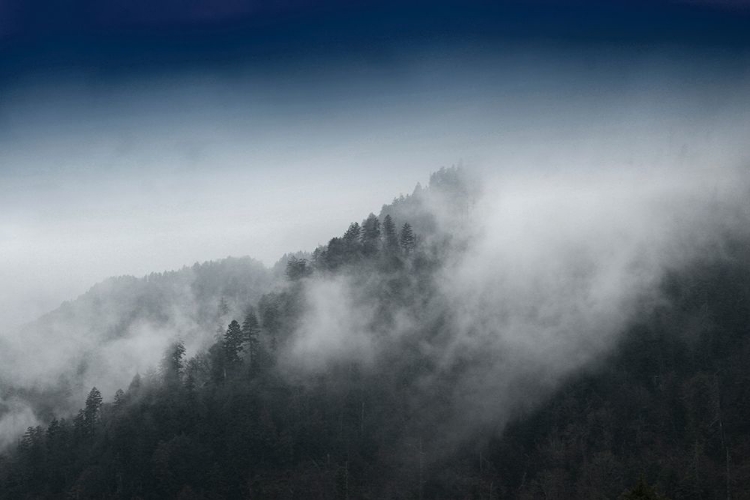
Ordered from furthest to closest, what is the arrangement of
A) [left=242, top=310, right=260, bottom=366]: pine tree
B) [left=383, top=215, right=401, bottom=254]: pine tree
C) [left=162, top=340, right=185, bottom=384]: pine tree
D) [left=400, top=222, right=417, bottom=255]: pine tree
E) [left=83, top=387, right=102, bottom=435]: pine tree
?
[left=383, top=215, right=401, bottom=254]: pine tree
[left=400, top=222, right=417, bottom=255]: pine tree
[left=242, top=310, right=260, bottom=366]: pine tree
[left=162, top=340, right=185, bottom=384]: pine tree
[left=83, top=387, right=102, bottom=435]: pine tree

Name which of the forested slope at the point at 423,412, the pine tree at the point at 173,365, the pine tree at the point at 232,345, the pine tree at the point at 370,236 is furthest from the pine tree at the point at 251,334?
the pine tree at the point at 370,236

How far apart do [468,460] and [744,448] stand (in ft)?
155

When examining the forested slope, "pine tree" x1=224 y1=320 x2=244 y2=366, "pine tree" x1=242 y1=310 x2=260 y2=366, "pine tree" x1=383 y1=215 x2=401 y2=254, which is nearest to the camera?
the forested slope

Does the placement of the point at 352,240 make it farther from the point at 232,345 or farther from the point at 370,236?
the point at 232,345

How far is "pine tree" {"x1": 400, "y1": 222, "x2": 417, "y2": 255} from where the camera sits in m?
147

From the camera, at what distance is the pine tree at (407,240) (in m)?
147

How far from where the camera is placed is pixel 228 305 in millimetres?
153625

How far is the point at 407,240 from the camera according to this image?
148m

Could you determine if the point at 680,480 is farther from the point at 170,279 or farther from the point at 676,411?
the point at 170,279

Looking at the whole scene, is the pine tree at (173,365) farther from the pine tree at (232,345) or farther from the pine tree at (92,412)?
the pine tree at (92,412)

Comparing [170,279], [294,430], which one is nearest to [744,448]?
[294,430]

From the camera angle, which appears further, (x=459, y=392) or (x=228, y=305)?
(x=228, y=305)

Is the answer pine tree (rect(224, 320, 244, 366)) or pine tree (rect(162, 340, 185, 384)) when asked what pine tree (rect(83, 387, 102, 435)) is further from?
pine tree (rect(224, 320, 244, 366))

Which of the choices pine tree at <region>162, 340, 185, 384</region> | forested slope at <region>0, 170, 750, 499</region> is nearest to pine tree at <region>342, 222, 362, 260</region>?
forested slope at <region>0, 170, 750, 499</region>
